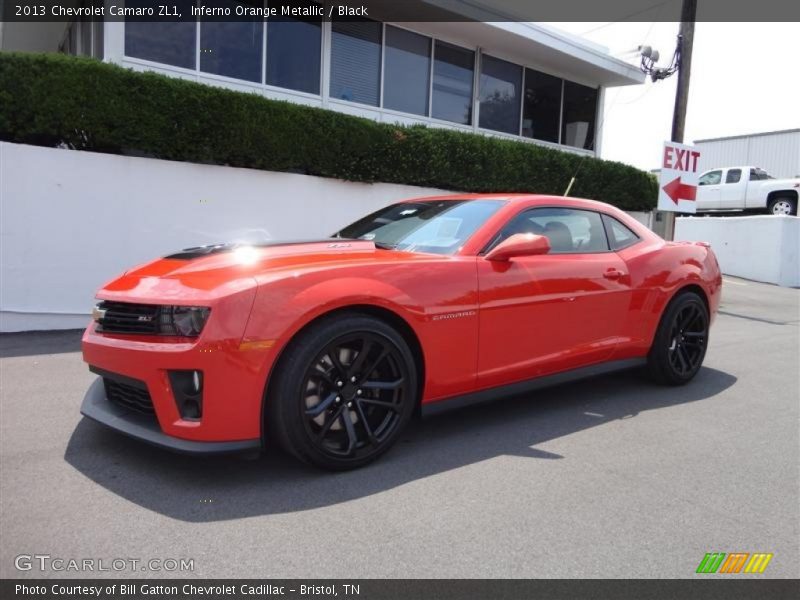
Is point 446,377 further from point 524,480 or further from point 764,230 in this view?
point 764,230

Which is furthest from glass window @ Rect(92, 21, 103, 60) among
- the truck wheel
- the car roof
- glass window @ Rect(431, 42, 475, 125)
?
the truck wheel

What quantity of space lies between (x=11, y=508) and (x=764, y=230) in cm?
1762

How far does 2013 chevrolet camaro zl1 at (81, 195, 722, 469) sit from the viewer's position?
279 cm

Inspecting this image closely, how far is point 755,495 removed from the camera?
307 cm

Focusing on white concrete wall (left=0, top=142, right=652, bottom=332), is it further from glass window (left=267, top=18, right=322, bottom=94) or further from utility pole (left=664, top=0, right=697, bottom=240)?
utility pole (left=664, top=0, right=697, bottom=240)

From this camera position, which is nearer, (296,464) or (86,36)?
(296,464)

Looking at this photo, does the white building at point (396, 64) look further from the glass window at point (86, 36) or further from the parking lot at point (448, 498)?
the parking lot at point (448, 498)

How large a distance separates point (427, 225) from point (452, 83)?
401 inches

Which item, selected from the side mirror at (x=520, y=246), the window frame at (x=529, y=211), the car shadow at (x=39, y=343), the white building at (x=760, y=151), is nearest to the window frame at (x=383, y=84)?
the car shadow at (x=39, y=343)

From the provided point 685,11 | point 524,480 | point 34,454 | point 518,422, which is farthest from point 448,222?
point 685,11

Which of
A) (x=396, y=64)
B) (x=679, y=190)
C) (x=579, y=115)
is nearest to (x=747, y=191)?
(x=579, y=115)

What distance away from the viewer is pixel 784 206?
18.6 meters

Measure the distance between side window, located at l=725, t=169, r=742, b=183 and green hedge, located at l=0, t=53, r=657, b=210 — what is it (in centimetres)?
1235

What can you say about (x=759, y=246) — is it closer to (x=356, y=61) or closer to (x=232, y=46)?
(x=356, y=61)
